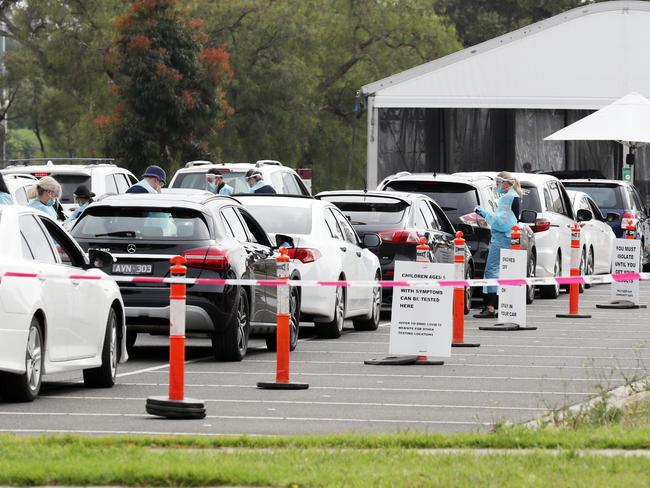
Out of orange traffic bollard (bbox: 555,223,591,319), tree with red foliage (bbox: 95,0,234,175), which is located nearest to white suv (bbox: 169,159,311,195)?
orange traffic bollard (bbox: 555,223,591,319)

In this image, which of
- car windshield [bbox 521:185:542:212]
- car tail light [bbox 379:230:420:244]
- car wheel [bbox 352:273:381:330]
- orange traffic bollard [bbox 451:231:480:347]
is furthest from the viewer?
car windshield [bbox 521:185:542:212]

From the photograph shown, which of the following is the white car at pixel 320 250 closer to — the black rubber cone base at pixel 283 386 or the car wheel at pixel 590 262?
the black rubber cone base at pixel 283 386

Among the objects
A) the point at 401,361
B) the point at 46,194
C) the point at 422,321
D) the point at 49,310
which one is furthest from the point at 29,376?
the point at 46,194

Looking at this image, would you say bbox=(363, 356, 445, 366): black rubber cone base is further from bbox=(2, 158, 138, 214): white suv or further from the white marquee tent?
the white marquee tent

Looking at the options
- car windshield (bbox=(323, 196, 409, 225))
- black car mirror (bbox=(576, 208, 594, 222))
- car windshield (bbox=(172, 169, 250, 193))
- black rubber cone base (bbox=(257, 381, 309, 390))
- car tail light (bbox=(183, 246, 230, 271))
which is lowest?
black rubber cone base (bbox=(257, 381, 309, 390))

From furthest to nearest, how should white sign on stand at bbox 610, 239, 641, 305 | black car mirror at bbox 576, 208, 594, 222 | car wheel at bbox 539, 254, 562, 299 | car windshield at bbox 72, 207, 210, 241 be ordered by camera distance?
black car mirror at bbox 576, 208, 594, 222, car wheel at bbox 539, 254, 562, 299, white sign on stand at bbox 610, 239, 641, 305, car windshield at bbox 72, 207, 210, 241

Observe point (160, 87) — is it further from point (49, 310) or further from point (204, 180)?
point (49, 310)

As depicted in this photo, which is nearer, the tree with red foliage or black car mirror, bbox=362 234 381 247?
black car mirror, bbox=362 234 381 247

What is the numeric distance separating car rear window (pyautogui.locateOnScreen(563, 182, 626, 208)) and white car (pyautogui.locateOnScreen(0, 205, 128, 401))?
21.1 meters

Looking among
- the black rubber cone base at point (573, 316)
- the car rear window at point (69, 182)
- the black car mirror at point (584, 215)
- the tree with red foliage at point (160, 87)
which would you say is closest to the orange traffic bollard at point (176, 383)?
the black rubber cone base at point (573, 316)

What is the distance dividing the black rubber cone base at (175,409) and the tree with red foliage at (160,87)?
3937cm

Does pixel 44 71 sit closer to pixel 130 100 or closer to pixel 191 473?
pixel 130 100

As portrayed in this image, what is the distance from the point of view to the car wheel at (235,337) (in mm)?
16766

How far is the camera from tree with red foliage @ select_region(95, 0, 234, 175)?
51.2 m
